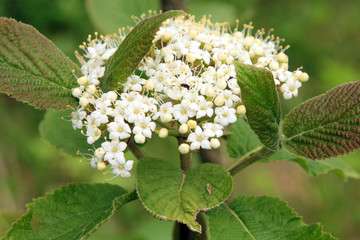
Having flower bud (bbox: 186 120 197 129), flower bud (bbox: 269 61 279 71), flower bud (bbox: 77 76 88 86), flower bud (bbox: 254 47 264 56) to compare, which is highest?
flower bud (bbox: 254 47 264 56)

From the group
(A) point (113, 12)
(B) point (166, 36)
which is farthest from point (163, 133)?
(A) point (113, 12)

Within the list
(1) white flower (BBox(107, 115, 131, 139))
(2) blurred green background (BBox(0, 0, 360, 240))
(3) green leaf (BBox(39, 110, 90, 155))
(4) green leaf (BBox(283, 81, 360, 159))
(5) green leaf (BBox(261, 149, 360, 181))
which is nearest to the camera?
(4) green leaf (BBox(283, 81, 360, 159))

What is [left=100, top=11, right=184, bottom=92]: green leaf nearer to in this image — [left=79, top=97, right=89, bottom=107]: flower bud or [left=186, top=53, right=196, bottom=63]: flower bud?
[left=79, top=97, right=89, bottom=107]: flower bud

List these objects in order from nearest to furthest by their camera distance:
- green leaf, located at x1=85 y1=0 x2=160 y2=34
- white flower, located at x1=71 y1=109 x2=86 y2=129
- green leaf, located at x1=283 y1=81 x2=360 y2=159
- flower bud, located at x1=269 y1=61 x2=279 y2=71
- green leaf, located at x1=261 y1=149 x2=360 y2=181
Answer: green leaf, located at x1=283 y1=81 x2=360 y2=159 < white flower, located at x1=71 y1=109 x2=86 y2=129 < flower bud, located at x1=269 y1=61 x2=279 y2=71 < green leaf, located at x1=261 y1=149 x2=360 y2=181 < green leaf, located at x1=85 y1=0 x2=160 y2=34

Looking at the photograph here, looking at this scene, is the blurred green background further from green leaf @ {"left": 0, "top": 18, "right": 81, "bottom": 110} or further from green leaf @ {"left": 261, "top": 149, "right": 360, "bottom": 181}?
green leaf @ {"left": 0, "top": 18, "right": 81, "bottom": 110}

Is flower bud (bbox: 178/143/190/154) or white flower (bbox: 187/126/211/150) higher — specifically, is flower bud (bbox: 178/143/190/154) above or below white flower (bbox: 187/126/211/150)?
below

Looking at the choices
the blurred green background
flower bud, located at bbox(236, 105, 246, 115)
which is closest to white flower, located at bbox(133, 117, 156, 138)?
flower bud, located at bbox(236, 105, 246, 115)

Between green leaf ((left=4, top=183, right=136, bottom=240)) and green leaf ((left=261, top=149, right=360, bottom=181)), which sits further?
green leaf ((left=261, top=149, right=360, bottom=181))

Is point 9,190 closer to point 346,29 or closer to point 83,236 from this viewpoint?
point 83,236
